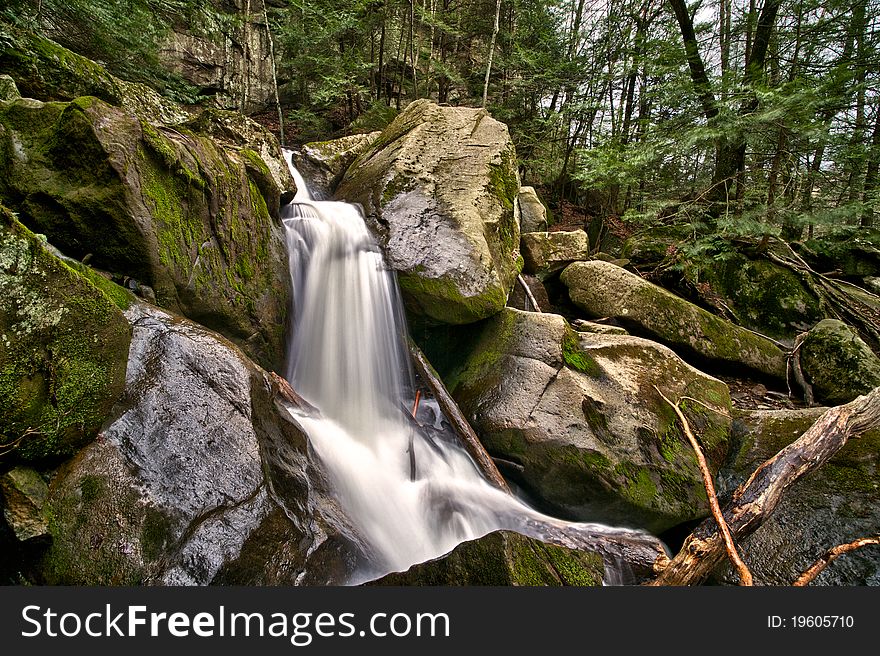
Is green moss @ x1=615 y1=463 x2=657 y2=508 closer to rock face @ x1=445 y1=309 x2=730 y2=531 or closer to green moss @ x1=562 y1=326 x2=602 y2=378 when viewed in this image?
rock face @ x1=445 y1=309 x2=730 y2=531

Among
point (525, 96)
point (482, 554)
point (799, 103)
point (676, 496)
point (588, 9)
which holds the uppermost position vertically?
point (588, 9)

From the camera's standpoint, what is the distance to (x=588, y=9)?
13992 mm

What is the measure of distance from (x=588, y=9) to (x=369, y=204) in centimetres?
1457

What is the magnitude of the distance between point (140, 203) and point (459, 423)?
3.24 meters

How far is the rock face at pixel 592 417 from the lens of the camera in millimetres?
3449

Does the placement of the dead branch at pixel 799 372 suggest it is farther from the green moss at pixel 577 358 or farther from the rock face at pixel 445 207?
the rock face at pixel 445 207

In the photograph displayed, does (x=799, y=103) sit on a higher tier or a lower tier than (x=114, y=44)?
lower

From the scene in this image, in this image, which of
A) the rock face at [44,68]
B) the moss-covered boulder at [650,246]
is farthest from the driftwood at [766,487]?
the rock face at [44,68]

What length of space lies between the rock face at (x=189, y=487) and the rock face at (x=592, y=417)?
1.92 meters

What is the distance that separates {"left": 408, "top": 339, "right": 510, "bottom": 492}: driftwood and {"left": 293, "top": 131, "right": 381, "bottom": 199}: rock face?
3714mm

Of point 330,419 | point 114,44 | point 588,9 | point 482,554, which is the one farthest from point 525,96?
point 482,554

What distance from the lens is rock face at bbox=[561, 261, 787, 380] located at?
5496 mm

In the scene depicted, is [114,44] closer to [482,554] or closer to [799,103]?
[482,554]

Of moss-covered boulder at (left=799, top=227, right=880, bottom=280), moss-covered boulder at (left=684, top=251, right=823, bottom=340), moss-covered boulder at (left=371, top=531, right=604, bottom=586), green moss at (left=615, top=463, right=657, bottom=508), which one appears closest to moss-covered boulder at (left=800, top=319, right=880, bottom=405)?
moss-covered boulder at (left=684, top=251, right=823, bottom=340)
